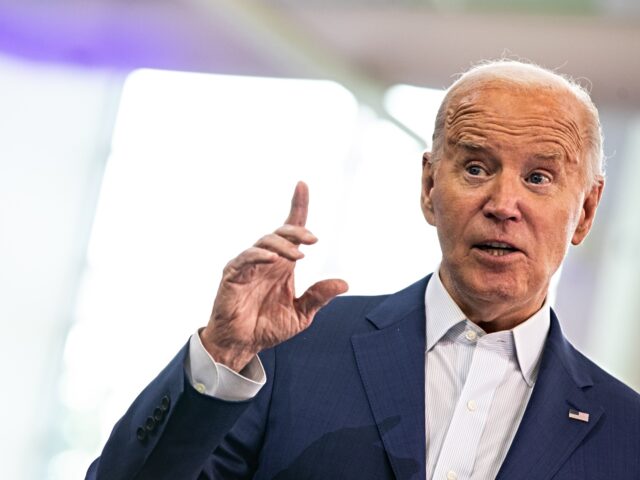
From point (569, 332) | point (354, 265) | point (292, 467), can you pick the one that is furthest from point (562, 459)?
point (354, 265)

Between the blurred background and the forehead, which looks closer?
the forehead

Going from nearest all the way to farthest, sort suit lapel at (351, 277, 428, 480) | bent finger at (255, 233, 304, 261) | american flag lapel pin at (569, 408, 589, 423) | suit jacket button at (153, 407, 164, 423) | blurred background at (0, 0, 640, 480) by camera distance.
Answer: bent finger at (255, 233, 304, 261)
suit jacket button at (153, 407, 164, 423)
suit lapel at (351, 277, 428, 480)
american flag lapel pin at (569, 408, 589, 423)
blurred background at (0, 0, 640, 480)

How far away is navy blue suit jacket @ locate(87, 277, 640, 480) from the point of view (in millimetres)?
1649

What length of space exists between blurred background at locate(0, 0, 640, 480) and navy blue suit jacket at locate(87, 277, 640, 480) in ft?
10.2

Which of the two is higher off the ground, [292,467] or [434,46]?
[434,46]

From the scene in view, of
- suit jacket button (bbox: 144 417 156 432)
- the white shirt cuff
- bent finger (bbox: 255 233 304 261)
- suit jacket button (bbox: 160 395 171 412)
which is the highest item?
bent finger (bbox: 255 233 304 261)

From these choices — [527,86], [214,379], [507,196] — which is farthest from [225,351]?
[527,86]

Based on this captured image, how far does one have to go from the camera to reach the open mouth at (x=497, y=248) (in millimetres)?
1861

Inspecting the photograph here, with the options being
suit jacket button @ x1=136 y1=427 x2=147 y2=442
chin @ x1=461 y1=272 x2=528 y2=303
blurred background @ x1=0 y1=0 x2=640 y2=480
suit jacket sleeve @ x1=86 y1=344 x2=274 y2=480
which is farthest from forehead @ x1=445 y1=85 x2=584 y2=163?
blurred background @ x1=0 y1=0 x2=640 y2=480

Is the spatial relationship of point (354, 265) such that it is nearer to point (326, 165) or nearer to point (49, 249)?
point (326, 165)

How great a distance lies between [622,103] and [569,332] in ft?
3.45

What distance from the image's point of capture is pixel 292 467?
1.81m

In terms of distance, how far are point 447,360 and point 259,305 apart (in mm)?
443

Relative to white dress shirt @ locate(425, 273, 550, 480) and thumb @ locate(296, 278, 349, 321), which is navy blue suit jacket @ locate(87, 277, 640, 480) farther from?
thumb @ locate(296, 278, 349, 321)
